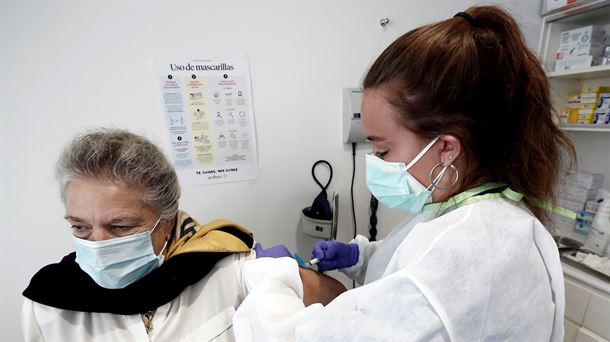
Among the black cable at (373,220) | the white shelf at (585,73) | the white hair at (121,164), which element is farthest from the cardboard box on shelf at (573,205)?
the white hair at (121,164)

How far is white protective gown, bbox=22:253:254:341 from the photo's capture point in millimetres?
760

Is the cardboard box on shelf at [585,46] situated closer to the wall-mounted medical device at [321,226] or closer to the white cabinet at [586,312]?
the white cabinet at [586,312]

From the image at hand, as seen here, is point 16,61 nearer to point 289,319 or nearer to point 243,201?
point 243,201

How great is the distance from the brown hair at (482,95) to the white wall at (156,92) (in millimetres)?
818

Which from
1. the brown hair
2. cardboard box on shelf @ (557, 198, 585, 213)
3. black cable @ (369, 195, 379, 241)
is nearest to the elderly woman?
the brown hair

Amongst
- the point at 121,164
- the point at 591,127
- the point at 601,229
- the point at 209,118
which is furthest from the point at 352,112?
the point at 601,229

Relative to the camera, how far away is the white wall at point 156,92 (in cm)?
102

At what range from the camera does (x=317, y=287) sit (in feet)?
2.68

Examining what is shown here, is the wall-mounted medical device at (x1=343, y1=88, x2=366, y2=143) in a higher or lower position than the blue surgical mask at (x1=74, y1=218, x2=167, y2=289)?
higher

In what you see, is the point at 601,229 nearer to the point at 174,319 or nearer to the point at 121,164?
the point at 174,319

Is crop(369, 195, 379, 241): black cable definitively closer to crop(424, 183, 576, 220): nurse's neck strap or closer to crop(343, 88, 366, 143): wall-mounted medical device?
crop(343, 88, 366, 143): wall-mounted medical device

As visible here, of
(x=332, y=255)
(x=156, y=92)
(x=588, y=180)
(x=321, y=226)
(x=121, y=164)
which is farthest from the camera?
(x=588, y=180)

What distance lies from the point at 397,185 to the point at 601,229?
154cm

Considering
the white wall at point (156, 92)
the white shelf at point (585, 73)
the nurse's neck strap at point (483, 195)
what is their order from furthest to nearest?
the white shelf at point (585, 73) → the white wall at point (156, 92) → the nurse's neck strap at point (483, 195)
